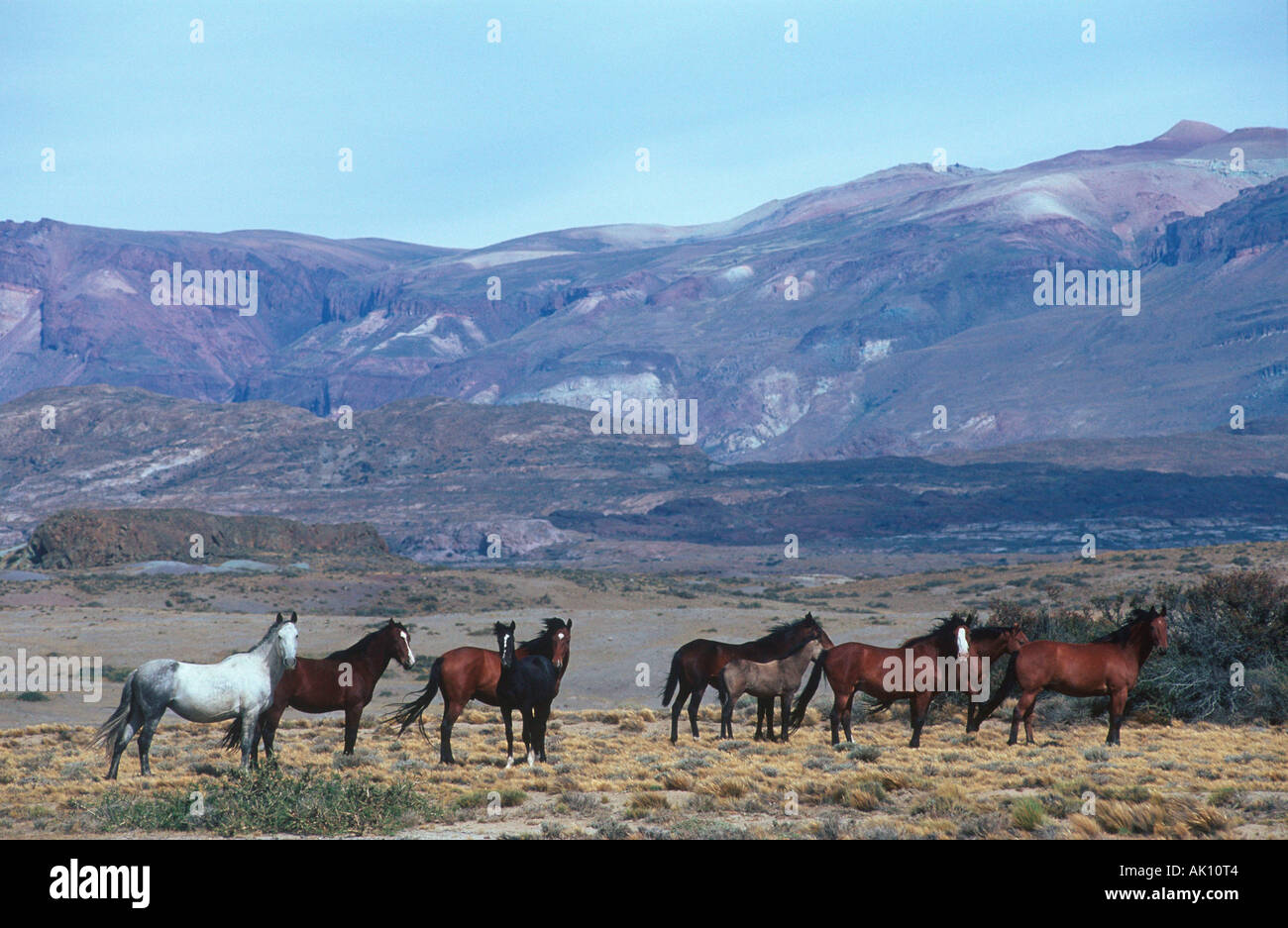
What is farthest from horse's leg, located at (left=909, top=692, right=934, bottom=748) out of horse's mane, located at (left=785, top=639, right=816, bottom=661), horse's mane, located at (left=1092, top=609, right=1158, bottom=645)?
horse's mane, located at (left=1092, top=609, right=1158, bottom=645)

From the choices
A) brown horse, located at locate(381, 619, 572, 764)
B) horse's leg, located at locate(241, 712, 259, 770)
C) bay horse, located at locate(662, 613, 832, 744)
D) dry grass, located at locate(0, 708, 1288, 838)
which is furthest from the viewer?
bay horse, located at locate(662, 613, 832, 744)

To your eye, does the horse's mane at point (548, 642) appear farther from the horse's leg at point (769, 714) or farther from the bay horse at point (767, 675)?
the horse's leg at point (769, 714)

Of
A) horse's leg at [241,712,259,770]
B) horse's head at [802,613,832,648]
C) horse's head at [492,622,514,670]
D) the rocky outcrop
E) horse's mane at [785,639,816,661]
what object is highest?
horse's head at [492,622,514,670]

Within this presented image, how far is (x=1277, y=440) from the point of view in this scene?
193 meters

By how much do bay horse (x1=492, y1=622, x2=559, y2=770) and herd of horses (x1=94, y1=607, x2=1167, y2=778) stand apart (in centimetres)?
2

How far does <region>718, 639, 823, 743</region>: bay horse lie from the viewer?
Answer: 2062 centimetres

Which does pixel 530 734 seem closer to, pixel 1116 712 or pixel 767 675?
pixel 767 675

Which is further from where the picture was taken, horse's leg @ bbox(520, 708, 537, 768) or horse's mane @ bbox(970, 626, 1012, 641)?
horse's mane @ bbox(970, 626, 1012, 641)

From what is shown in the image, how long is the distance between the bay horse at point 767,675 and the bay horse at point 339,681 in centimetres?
523

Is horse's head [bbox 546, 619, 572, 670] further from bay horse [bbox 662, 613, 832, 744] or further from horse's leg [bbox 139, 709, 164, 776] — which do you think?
horse's leg [bbox 139, 709, 164, 776]

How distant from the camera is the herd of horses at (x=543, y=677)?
1647 centimetres
